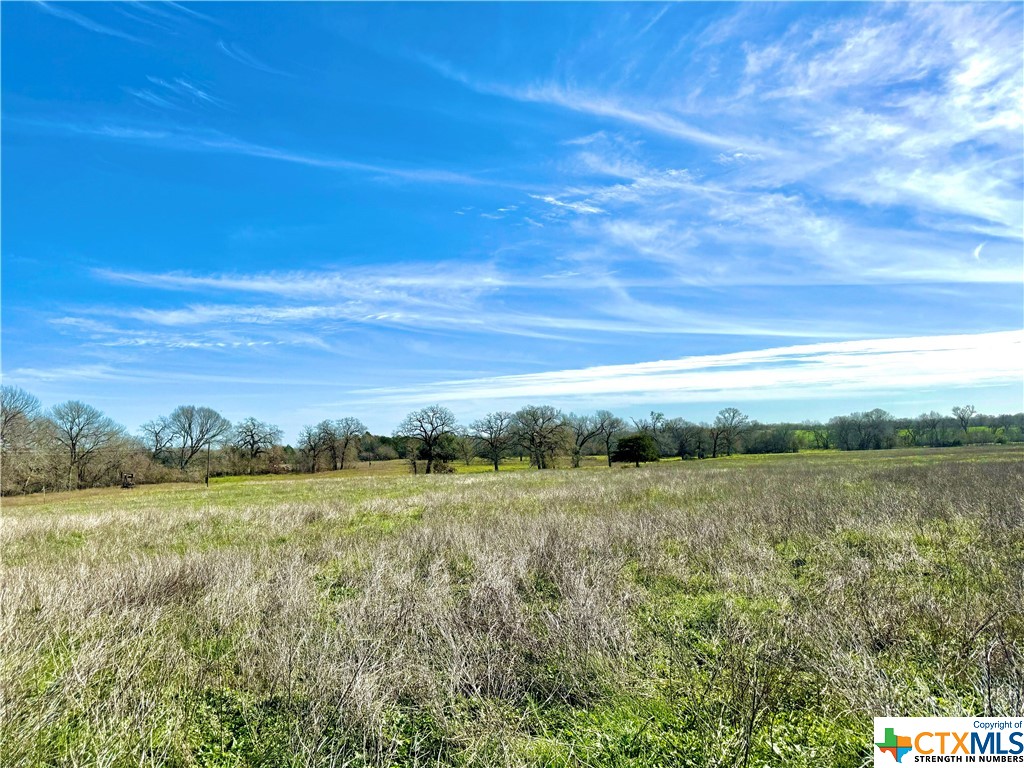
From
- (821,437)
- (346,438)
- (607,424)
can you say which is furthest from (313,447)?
(821,437)

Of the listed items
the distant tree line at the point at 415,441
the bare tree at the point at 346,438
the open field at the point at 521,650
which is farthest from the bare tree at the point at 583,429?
the open field at the point at 521,650

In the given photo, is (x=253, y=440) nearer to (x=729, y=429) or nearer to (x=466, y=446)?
(x=466, y=446)

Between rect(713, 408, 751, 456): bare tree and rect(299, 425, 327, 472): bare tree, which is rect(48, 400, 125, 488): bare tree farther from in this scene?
rect(713, 408, 751, 456): bare tree

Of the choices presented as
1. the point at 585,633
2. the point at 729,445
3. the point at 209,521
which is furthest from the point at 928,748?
the point at 729,445

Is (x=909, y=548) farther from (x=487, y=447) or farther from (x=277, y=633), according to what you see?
(x=487, y=447)

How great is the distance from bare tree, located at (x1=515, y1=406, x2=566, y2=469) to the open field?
212 ft

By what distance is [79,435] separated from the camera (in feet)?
190

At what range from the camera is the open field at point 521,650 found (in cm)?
351

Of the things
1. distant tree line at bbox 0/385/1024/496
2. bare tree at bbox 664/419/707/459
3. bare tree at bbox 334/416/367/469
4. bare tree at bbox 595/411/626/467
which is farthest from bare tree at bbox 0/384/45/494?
Result: bare tree at bbox 664/419/707/459

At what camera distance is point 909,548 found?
25.3 feet

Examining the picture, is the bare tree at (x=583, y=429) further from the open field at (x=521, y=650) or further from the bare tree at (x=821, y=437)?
the open field at (x=521, y=650)

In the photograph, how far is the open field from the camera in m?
3.51

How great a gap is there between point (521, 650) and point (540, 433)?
231ft

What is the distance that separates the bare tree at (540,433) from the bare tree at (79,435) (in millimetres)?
54457
